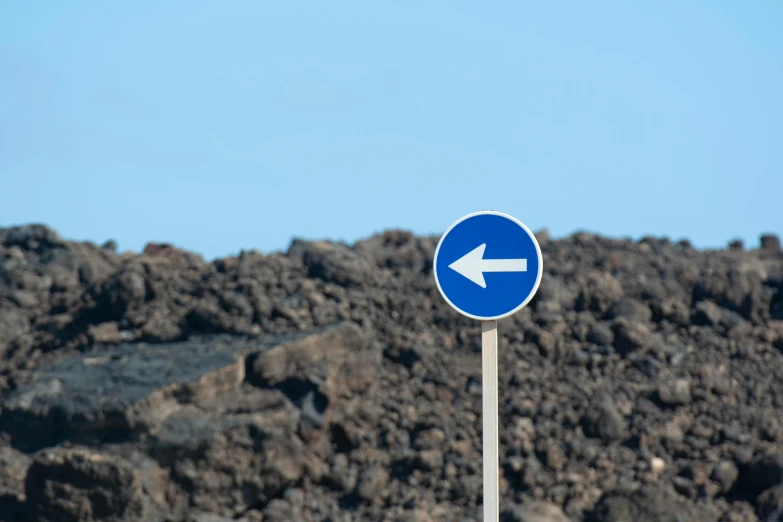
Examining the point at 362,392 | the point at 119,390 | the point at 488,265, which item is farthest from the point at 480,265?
the point at 362,392

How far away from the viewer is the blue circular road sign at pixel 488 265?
240 inches

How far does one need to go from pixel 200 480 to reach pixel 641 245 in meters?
8.69

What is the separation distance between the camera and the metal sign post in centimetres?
609

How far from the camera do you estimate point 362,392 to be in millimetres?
14547

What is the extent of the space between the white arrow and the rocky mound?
7.04 meters

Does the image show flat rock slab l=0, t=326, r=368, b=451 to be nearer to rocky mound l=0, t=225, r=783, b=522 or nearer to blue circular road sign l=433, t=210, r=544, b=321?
rocky mound l=0, t=225, r=783, b=522

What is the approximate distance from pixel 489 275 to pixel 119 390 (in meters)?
8.48

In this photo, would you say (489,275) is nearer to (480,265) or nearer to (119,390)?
(480,265)

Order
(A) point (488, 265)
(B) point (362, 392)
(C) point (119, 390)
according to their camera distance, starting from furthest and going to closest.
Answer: (B) point (362, 392) → (C) point (119, 390) → (A) point (488, 265)

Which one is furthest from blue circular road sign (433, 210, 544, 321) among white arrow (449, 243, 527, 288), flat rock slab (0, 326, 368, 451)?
flat rock slab (0, 326, 368, 451)

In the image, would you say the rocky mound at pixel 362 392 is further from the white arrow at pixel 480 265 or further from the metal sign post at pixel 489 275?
the white arrow at pixel 480 265

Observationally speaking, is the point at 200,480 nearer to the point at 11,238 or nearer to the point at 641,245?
the point at 11,238

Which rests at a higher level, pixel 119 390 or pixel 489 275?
pixel 489 275

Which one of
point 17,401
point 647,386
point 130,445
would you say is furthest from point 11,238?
point 647,386
